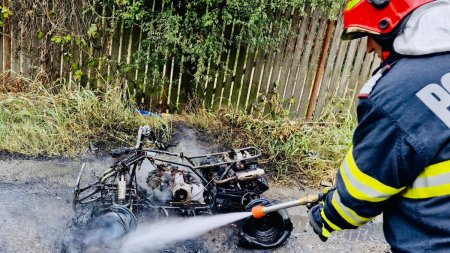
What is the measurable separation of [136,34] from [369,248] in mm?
4274

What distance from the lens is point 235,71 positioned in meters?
6.57

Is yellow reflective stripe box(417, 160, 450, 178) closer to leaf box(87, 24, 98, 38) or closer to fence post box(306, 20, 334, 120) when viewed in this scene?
fence post box(306, 20, 334, 120)

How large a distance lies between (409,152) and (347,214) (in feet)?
2.02

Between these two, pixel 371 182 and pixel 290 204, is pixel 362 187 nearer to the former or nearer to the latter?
pixel 371 182

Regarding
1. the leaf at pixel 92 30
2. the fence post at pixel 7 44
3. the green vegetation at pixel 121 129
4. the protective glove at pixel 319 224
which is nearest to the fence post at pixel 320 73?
the green vegetation at pixel 121 129

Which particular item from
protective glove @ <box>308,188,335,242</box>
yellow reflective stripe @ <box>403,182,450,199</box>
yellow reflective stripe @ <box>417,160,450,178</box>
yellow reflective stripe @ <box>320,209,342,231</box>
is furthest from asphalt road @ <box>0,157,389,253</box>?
yellow reflective stripe @ <box>417,160,450,178</box>

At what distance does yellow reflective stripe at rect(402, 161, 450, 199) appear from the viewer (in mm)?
1824

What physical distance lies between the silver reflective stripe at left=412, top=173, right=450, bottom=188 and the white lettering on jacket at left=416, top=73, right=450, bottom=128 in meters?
0.23

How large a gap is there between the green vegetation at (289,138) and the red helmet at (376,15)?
128 inches

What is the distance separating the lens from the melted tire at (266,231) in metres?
4.05

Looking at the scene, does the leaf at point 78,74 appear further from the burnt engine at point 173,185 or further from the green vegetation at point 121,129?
the burnt engine at point 173,185

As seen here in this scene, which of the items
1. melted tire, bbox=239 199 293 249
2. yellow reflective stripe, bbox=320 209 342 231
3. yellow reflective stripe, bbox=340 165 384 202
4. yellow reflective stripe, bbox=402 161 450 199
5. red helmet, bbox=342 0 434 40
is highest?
red helmet, bbox=342 0 434 40

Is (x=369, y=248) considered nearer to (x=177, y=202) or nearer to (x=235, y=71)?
(x=177, y=202)

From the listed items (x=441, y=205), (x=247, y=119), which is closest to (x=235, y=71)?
(x=247, y=119)
